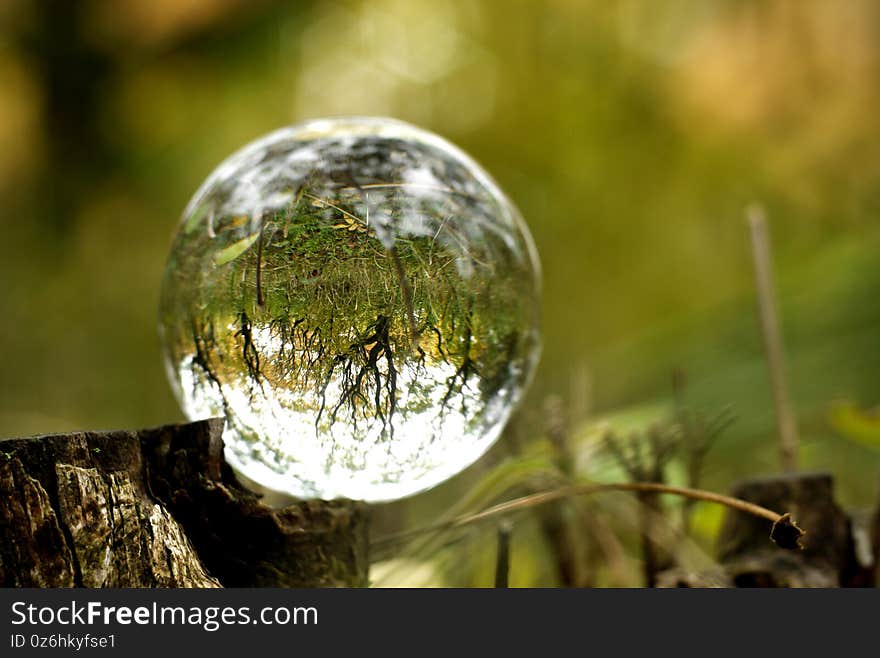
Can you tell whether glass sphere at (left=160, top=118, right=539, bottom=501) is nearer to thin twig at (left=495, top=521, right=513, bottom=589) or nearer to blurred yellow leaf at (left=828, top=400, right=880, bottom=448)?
thin twig at (left=495, top=521, right=513, bottom=589)

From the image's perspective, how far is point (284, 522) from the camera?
0.88 meters

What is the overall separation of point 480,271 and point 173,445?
391mm

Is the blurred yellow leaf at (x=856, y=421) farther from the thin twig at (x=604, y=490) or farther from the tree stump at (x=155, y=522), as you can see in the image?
the tree stump at (x=155, y=522)

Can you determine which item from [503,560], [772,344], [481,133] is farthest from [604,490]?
[481,133]

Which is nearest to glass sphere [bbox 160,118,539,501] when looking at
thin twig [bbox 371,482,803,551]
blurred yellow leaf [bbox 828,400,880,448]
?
thin twig [bbox 371,482,803,551]

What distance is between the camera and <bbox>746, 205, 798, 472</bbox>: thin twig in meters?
1.14

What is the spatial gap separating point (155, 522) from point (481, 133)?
3374mm

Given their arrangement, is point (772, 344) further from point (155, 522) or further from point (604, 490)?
point (155, 522)

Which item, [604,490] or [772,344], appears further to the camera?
[772,344]

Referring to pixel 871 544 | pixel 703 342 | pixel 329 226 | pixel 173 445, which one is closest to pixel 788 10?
pixel 703 342

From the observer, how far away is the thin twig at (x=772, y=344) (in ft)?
3.75

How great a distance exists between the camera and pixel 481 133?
394 cm

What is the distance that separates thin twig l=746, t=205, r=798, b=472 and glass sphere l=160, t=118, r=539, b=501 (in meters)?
0.38

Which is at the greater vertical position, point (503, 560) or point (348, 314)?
point (348, 314)
